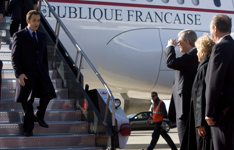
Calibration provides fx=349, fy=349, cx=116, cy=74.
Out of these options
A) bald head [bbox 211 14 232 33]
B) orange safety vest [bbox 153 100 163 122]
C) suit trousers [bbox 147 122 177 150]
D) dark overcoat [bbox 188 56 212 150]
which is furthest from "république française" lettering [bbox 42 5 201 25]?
bald head [bbox 211 14 232 33]

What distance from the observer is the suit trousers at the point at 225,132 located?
2581mm

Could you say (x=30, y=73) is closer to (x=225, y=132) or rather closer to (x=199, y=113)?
(x=199, y=113)

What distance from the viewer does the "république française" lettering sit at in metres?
6.32

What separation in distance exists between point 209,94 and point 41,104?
6.89 feet

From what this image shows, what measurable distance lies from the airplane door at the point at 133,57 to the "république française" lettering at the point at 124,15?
0.26m

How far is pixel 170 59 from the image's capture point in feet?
11.2

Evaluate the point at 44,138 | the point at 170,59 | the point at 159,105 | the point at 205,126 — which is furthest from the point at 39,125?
the point at 159,105

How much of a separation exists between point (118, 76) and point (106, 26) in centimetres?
100

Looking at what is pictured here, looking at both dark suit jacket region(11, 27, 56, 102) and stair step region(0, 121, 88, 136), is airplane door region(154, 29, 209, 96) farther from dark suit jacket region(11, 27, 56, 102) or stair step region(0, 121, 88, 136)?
dark suit jacket region(11, 27, 56, 102)

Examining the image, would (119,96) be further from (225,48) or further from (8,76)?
(225,48)

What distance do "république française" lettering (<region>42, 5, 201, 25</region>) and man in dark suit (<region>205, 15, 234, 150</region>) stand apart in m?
4.07

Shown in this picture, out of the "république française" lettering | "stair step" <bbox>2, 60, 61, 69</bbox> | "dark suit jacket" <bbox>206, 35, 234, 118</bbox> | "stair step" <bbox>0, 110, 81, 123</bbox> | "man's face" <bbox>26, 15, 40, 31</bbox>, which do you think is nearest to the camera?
A: "dark suit jacket" <bbox>206, 35, 234, 118</bbox>

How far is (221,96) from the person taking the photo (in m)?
2.64

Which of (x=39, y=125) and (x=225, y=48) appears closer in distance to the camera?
(x=225, y=48)
